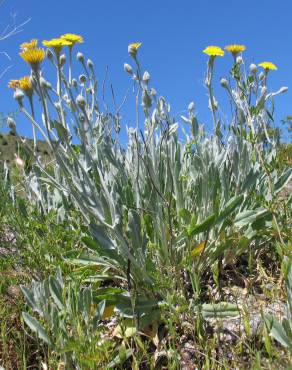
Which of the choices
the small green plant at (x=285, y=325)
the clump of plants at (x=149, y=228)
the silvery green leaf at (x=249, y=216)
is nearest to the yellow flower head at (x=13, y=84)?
the clump of plants at (x=149, y=228)

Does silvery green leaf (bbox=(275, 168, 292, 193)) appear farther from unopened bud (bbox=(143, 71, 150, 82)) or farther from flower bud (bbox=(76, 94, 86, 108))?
flower bud (bbox=(76, 94, 86, 108))

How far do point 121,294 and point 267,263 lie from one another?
805 millimetres

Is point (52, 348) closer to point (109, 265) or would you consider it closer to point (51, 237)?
point (109, 265)

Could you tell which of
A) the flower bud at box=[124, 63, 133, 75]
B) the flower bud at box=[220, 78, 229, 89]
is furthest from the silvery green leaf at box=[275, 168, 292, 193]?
the flower bud at box=[124, 63, 133, 75]

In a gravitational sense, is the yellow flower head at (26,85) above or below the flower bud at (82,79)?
below

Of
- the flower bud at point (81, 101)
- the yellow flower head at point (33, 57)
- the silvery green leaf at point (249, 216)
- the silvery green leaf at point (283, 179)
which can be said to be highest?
the yellow flower head at point (33, 57)

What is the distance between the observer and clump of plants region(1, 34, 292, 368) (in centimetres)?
173

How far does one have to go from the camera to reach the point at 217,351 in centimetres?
175

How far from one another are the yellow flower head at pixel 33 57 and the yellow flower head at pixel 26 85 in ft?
0.50

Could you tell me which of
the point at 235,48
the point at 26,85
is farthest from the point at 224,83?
the point at 26,85

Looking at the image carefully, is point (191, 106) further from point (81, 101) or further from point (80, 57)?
point (81, 101)

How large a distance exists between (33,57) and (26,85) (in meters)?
0.17

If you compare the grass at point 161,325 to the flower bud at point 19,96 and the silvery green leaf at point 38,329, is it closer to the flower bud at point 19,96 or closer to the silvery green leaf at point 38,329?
the silvery green leaf at point 38,329

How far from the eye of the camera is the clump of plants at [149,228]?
1731mm
